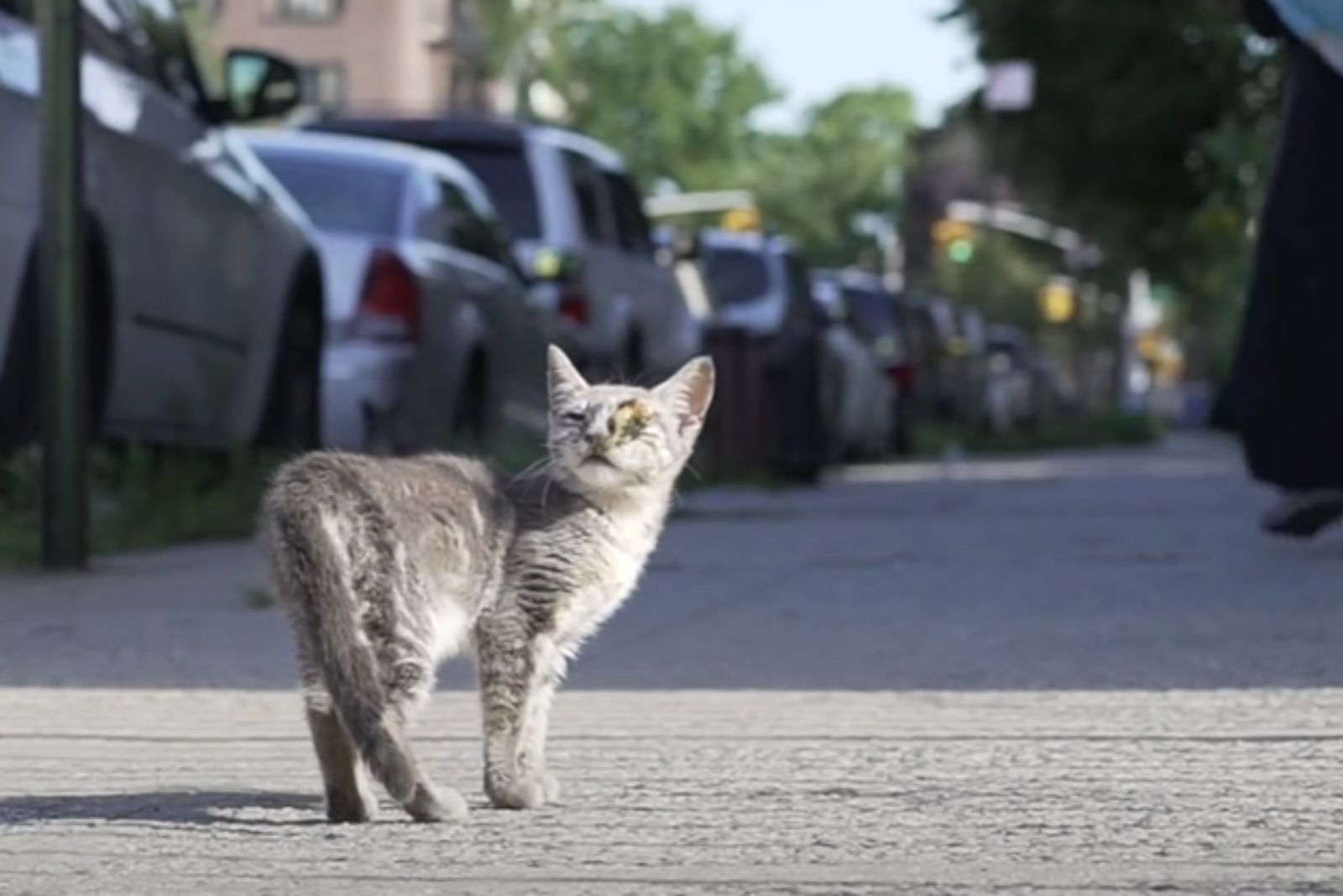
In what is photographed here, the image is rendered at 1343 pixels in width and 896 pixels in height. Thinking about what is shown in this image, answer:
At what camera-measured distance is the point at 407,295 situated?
1462cm

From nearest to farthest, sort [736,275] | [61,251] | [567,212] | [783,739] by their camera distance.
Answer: [783,739]
[61,251]
[567,212]
[736,275]

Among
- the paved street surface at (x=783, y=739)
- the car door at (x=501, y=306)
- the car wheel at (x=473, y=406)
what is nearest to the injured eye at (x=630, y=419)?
the paved street surface at (x=783, y=739)

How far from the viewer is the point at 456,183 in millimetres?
16031

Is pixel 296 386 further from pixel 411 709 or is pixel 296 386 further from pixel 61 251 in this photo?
pixel 411 709

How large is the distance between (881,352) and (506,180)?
569 inches

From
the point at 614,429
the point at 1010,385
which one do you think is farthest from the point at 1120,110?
the point at 614,429

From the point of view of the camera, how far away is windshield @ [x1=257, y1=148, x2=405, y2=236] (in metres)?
15.3

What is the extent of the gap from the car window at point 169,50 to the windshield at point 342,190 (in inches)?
81.8

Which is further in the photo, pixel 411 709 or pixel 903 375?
pixel 903 375

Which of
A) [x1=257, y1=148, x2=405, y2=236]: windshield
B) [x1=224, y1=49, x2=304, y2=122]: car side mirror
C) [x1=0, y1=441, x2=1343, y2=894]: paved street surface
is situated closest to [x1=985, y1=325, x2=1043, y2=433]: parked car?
[x1=257, y1=148, x2=405, y2=236]: windshield

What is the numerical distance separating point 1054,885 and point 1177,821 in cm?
71

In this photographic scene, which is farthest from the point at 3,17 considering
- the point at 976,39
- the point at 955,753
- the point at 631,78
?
the point at 631,78

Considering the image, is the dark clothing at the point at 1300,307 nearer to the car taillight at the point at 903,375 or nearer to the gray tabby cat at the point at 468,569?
the gray tabby cat at the point at 468,569

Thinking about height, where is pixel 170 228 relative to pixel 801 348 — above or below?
above
